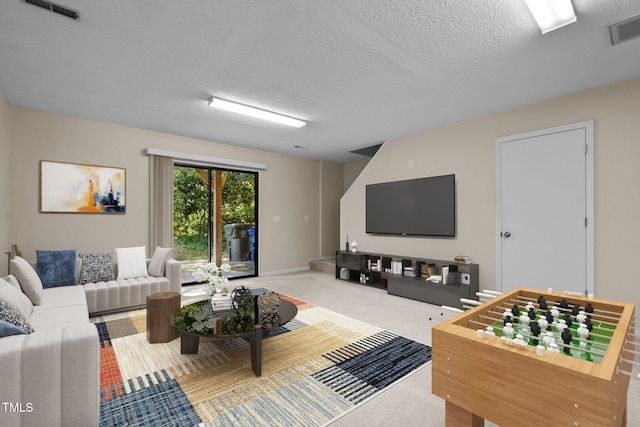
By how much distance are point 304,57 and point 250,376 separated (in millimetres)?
2716

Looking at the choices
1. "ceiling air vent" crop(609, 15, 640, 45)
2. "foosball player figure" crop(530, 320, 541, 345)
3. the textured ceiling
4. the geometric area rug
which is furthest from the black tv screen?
"foosball player figure" crop(530, 320, 541, 345)

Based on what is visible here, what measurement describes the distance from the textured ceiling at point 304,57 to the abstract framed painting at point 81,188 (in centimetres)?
79

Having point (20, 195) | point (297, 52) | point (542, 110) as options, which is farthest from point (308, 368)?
point (20, 195)

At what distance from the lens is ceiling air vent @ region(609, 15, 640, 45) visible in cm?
218

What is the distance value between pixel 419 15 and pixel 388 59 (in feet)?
2.00

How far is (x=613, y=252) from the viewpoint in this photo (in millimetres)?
3223

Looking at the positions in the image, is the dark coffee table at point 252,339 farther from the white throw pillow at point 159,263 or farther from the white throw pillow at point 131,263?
the white throw pillow at point 131,263

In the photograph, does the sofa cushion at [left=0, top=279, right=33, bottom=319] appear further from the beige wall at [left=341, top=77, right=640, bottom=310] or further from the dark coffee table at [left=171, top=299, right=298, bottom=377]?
the beige wall at [left=341, top=77, right=640, bottom=310]

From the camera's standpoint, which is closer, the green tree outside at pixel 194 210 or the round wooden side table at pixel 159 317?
the round wooden side table at pixel 159 317

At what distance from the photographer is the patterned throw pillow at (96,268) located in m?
3.79

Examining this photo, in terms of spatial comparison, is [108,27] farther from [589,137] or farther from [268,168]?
[589,137]

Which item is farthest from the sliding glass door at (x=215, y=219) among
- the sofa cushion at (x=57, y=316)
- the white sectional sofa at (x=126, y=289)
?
the sofa cushion at (x=57, y=316)

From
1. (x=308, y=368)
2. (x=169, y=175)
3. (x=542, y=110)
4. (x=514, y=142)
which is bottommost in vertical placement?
(x=308, y=368)

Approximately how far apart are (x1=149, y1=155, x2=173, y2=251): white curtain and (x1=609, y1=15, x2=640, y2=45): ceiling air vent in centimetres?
560
